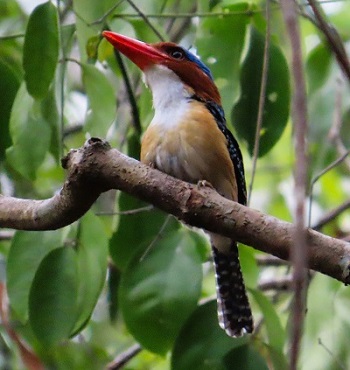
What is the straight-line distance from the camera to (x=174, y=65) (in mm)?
3125

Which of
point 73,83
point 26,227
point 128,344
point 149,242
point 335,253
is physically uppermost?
point 335,253

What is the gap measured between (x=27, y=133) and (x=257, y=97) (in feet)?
2.70

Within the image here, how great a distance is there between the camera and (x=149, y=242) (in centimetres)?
294

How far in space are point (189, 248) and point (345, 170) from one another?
2.59m

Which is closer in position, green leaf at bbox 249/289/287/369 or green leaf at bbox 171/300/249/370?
green leaf at bbox 171/300/249/370

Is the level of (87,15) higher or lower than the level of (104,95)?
higher

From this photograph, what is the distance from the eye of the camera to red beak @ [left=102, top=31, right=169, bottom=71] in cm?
281

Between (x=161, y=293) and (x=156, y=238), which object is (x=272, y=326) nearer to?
(x=161, y=293)

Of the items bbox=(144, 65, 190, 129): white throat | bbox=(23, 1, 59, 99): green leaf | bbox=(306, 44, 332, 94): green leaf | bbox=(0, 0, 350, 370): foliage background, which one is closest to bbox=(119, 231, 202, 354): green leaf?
bbox=(0, 0, 350, 370): foliage background

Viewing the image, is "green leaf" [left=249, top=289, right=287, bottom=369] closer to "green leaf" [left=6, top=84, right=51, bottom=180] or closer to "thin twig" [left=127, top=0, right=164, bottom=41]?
"green leaf" [left=6, top=84, right=51, bottom=180]

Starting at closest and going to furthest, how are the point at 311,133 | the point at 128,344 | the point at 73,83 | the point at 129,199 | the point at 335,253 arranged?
the point at 335,253, the point at 129,199, the point at 311,133, the point at 128,344, the point at 73,83

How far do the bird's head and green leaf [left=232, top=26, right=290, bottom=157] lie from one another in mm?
226

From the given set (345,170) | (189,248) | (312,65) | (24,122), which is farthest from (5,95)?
(345,170)

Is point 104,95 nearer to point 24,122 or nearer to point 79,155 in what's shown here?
point 24,122
